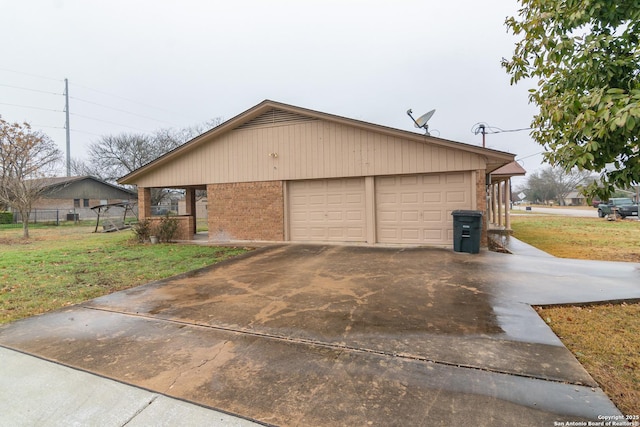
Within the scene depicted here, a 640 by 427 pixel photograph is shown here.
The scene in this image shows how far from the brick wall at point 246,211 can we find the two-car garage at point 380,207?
0.52 metres

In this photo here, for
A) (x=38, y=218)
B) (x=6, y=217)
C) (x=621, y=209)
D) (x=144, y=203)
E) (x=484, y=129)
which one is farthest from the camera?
(x=38, y=218)

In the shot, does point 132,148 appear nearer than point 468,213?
No

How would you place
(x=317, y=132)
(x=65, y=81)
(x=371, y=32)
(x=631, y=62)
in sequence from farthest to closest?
1. (x=65, y=81)
2. (x=371, y=32)
3. (x=317, y=132)
4. (x=631, y=62)

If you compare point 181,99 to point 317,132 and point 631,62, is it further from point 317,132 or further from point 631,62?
point 631,62

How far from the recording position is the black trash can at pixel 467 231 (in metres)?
8.11

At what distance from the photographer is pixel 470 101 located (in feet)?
94.9

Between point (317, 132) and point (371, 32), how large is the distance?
10653 mm

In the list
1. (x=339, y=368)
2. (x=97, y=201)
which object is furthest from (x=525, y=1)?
(x=97, y=201)

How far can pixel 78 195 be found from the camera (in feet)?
104

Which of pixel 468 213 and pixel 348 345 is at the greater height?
pixel 468 213

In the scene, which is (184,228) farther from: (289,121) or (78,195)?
(78,195)

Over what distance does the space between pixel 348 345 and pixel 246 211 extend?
360 inches

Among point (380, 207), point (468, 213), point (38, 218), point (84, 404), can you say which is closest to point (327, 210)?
point (380, 207)

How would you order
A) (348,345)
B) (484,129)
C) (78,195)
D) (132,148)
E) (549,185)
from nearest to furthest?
(348,345) < (484,129) < (78,195) < (132,148) < (549,185)
